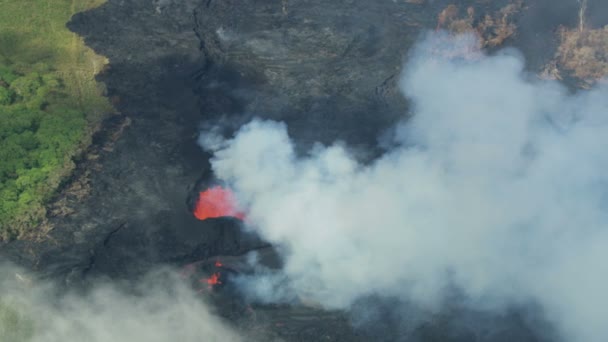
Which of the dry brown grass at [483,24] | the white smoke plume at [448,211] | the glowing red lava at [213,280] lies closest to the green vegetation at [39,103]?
the white smoke plume at [448,211]

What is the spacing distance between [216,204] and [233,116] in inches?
309

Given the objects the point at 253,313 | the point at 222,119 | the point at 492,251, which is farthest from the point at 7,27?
the point at 492,251

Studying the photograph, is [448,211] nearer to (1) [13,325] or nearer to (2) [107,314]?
(2) [107,314]

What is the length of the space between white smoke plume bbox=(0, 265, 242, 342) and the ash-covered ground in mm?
807

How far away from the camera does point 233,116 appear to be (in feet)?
126

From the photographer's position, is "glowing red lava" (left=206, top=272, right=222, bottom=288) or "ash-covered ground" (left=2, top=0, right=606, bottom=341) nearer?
"ash-covered ground" (left=2, top=0, right=606, bottom=341)

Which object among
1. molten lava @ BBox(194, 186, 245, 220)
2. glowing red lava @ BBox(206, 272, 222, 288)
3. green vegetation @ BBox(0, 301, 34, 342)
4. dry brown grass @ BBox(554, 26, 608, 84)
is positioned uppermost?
dry brown grass @ BBox(554, 26, 608, 84)

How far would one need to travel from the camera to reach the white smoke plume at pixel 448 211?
1146 inches

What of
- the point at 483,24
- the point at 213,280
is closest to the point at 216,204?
the point at 213,280

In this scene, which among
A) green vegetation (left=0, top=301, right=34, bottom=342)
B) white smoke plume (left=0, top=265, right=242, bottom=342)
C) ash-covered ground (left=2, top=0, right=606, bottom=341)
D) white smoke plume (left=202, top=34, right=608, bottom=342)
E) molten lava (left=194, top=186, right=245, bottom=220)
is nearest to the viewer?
green vegetation (left=0, top=301, right=34, bottom=342)

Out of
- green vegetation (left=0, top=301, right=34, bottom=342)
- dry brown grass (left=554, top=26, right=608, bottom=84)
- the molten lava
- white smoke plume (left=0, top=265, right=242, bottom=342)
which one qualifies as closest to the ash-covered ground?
the molten lava

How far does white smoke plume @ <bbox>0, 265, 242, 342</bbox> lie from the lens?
86.8 ft

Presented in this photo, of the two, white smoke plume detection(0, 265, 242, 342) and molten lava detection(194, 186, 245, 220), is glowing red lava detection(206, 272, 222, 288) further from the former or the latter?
molten lava detection(194, 186, 245, 220)

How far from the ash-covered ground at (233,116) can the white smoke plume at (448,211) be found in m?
0.97
